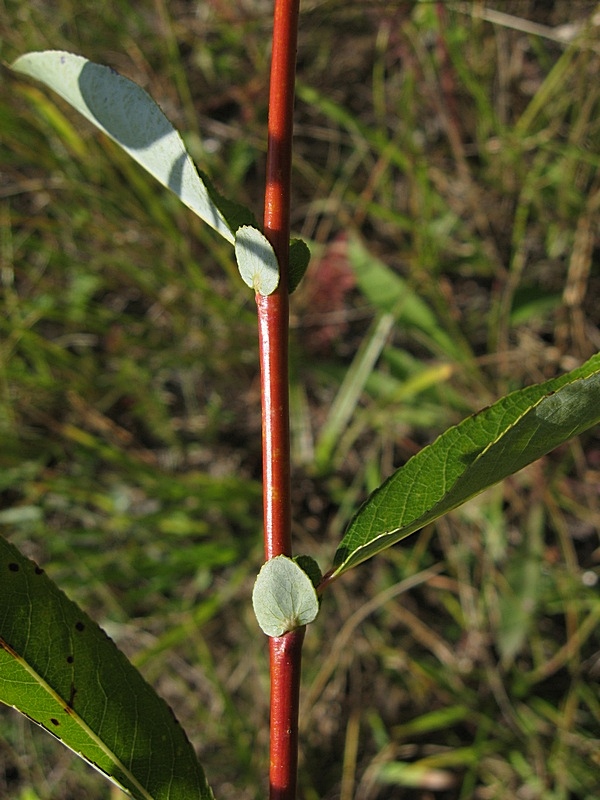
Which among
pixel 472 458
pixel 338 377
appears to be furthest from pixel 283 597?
pixel 338 377

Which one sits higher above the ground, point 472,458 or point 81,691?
point 472,458

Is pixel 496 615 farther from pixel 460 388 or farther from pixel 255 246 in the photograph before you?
pixel 255 246

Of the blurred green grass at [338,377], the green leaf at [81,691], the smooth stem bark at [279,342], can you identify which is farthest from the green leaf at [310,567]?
the blurred green grass at [338,377]

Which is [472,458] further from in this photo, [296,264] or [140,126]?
[140,126]

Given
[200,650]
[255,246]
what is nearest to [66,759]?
Answer: [200,650]

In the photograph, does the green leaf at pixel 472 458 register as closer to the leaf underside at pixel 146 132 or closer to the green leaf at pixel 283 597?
the green leaf at pixel 283 597
